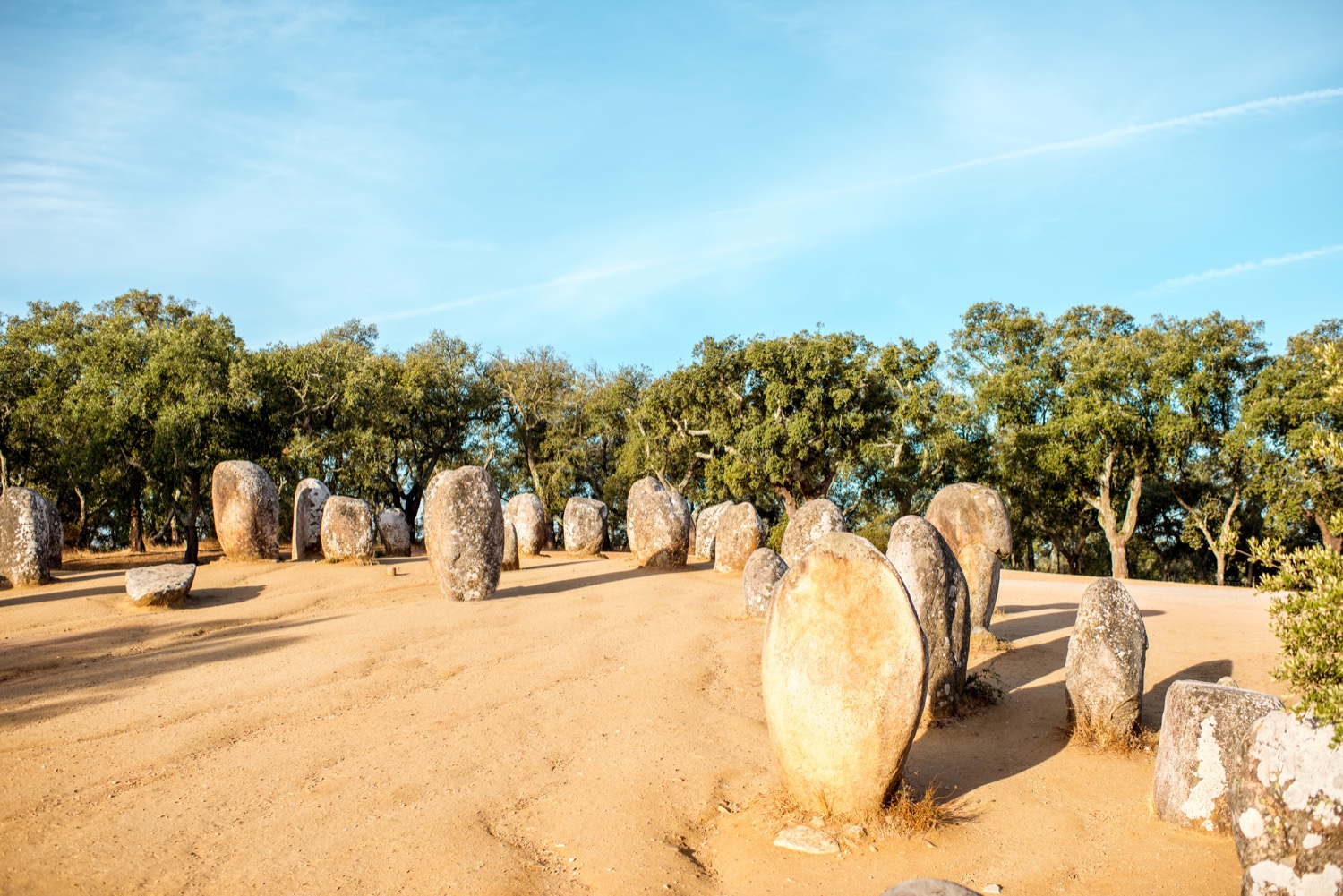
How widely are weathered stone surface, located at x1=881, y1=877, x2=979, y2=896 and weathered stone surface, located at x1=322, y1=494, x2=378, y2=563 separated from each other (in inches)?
747

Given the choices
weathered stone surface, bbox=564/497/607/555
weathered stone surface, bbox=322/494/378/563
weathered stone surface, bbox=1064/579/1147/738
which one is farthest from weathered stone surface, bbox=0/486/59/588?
weathered stone surface, bbox=1064/579/1147/738

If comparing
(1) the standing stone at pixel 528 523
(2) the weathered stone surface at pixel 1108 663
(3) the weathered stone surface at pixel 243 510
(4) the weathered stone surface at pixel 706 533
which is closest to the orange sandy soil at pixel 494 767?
(2) the weathered stone surface at pixel 1108 663

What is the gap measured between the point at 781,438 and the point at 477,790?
23380 millimetres

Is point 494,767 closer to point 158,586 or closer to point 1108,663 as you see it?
point 1108,663

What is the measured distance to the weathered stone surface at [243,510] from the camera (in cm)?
2117

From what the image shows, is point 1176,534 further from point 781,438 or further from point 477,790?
point 477,790

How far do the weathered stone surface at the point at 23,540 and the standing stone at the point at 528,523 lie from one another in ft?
36.7

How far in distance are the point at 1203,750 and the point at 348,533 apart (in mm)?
18638

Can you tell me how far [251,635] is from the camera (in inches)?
501

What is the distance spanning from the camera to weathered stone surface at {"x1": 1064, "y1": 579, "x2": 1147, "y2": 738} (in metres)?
8.09

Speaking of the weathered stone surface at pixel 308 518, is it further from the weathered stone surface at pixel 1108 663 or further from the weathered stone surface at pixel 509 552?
the weathered stone surface at pixel 1108 663

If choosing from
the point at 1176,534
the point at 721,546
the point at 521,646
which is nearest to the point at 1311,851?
the point at 521,646

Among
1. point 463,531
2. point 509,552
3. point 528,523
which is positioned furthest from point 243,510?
point 463,531

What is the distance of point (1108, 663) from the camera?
8.12 meters
